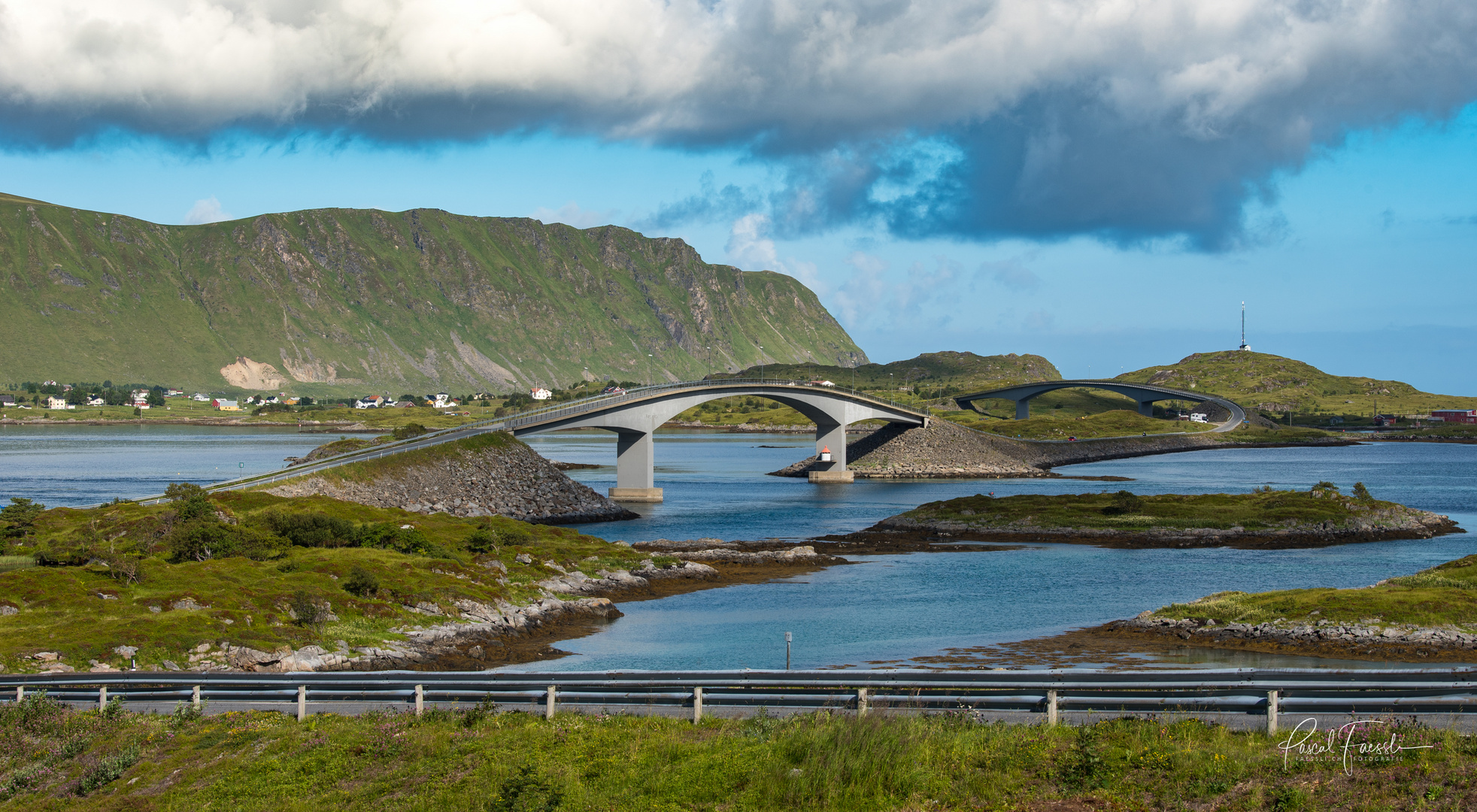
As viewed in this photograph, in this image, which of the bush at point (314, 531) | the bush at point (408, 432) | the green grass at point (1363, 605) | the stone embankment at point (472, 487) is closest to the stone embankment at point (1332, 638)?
the green grass at point (1363, 605)

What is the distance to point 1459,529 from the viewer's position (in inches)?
3366

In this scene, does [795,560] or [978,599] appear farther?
[795,560]

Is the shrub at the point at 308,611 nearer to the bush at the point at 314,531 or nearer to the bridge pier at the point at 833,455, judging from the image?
the bush at the point at 314,531

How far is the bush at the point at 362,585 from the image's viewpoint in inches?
1718

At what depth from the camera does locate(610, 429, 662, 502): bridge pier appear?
113 meters

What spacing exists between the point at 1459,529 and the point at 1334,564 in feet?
83.7

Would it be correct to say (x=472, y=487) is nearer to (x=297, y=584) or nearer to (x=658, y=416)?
(x=658, y=416)

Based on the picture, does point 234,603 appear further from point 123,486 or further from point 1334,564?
point 123,486

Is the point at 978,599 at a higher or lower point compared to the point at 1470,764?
lower

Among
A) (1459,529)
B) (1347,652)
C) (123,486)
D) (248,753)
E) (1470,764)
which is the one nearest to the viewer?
(1470,764)

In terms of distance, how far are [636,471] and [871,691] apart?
320ft

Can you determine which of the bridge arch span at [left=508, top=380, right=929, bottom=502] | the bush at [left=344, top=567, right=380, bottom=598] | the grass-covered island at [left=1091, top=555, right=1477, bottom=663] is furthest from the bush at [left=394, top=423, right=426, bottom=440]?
the grass-covered island at [left=1091, top=555, right=1477, bottom=663]

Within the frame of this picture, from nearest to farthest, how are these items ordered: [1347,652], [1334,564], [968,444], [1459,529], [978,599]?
[1347,652] < [978,599] < [1334,564] < [1459,529] < [968,444]

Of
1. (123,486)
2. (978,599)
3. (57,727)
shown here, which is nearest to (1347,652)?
(978,599)
